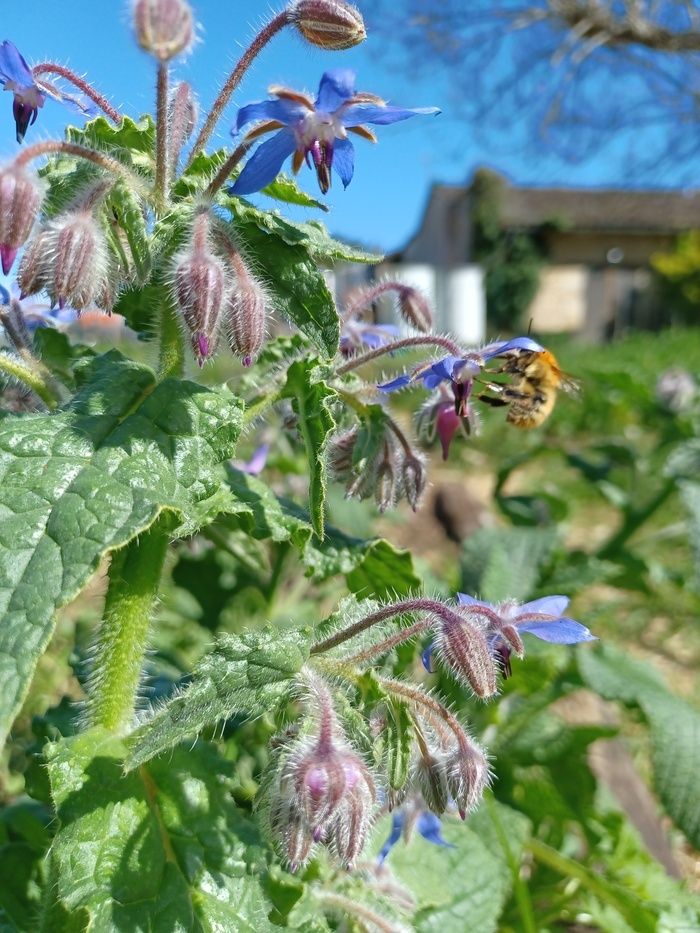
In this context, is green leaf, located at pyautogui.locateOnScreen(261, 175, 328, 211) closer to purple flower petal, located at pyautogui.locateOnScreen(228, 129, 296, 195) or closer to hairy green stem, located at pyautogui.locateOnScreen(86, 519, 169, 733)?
purple flower petal, located at pyautogui.locateOnScreen(228, 129, 296, 195)

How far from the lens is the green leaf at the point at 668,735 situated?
184 centimetres

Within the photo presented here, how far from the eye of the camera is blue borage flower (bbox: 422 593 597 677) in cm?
104

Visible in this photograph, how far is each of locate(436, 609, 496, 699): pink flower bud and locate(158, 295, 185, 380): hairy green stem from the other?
42 centimetres

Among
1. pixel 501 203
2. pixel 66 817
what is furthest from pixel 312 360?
pixel 501 203

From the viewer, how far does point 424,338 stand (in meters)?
1.17

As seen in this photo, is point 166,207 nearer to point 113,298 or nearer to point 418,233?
point 113,298

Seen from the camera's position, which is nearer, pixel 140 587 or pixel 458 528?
pixel 140 587

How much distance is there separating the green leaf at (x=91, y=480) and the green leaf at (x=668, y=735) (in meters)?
1.20

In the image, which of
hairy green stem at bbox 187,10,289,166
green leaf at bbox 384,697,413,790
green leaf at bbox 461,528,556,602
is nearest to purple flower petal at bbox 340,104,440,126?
hairy green stem at bbox 187,10,289,166

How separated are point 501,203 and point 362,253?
23315 millimetres

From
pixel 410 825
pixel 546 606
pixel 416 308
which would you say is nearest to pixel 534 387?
pixel 416 308

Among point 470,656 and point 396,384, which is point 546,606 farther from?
point 396,384

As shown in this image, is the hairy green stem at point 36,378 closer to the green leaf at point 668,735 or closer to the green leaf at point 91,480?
the green leaf at point 91,480

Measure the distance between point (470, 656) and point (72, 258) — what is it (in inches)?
22.0
